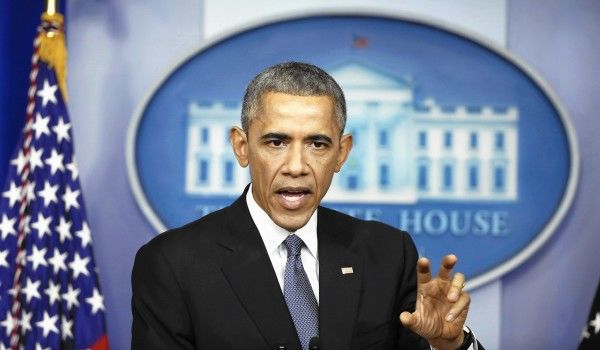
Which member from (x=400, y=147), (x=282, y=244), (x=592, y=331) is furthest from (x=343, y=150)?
(x=592, y=331)

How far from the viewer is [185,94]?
362 centimetres

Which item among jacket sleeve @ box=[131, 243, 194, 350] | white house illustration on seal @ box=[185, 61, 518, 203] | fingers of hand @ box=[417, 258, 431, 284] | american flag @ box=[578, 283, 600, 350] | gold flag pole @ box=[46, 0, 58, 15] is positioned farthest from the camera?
white house illustration on seal @ box=[185, 61, 518, 203]

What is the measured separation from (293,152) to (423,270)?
38 cm

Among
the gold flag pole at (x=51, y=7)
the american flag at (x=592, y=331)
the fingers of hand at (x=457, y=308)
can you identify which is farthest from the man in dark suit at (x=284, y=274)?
the gold flag pole at (x=51, y=7)

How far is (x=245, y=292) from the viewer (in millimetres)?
2006

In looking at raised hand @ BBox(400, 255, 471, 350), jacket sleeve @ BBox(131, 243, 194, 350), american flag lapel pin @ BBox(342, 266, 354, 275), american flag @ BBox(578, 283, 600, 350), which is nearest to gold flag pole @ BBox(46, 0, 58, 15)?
jacket sleeve @ BBox(131, 243, 194, 350)

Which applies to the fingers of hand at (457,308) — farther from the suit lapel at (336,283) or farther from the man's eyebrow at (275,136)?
the man's eyebrow at (275,136)

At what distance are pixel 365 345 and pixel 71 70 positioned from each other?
6.86 ft

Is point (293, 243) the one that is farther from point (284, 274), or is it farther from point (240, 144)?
point (240, 144)

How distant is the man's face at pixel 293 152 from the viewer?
1981 millimetres

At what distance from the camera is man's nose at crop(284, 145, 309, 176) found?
1981 mm

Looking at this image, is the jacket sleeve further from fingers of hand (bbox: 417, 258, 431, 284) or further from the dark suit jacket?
fingers of hand (bbox: 417, 258, 431, 284)

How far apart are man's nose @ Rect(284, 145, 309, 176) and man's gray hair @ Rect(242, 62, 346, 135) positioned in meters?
0.12

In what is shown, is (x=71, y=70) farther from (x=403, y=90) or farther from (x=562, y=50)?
(x=562, y=50)
